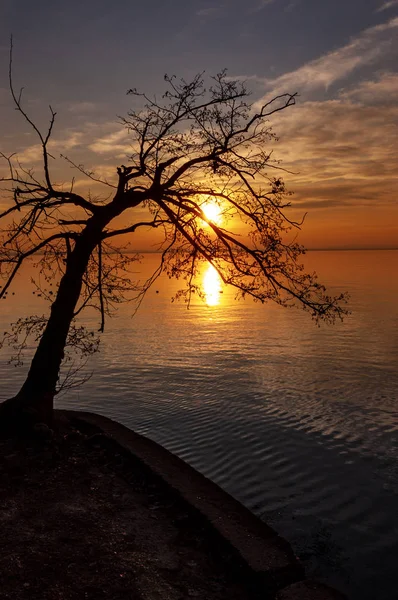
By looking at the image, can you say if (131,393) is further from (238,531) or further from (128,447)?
(238,531)

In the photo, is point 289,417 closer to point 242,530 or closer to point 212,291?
point 242,530

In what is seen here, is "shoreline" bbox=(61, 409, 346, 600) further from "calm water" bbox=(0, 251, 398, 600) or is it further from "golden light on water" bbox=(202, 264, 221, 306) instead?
"golden light on water" bbox=(202, 264, 221, 306)

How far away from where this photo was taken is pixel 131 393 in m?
23.4

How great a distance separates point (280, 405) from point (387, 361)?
36.5ft

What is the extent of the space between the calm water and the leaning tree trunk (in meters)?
4.69

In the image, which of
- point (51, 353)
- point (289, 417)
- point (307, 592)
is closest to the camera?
point (307, 592)

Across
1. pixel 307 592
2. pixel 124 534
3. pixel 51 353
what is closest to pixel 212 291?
pixel 51 353

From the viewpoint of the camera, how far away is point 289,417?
62.7ft

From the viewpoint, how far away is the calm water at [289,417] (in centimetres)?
1062

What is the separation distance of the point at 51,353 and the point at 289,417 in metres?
9.70

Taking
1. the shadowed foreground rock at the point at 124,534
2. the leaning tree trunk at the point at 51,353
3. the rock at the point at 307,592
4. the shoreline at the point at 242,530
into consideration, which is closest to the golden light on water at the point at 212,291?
the leaning tree trunk at the point at 51,353

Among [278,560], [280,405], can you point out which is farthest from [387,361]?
[278,560]

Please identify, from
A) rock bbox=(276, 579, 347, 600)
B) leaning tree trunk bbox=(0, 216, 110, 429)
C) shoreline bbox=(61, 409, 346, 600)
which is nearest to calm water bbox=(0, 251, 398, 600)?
shoreline bbox=(61, 409, 346, 600)

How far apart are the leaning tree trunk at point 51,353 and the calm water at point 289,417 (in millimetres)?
4692
